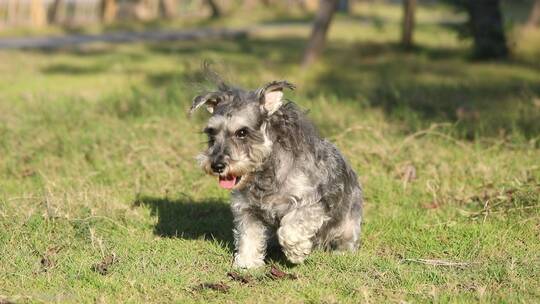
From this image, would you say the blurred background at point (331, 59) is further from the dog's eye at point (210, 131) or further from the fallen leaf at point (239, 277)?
the fallen leaf at point (239, 277)

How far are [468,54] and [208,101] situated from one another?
14101 millimetres

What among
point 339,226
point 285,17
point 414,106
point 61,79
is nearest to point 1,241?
point 339,226

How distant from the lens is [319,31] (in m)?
19.2

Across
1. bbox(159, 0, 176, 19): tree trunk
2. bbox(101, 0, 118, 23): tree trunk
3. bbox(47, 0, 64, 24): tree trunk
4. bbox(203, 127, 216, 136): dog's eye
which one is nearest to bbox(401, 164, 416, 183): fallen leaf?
bbox(203, 127, 216, 136): dog's eye

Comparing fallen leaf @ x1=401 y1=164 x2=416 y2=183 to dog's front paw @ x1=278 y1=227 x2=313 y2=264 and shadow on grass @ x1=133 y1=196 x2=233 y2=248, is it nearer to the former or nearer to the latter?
shadow on grass @ x1=133 y1=196 x2=233 y2=248

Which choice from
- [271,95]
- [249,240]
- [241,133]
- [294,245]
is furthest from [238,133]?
[294,245]

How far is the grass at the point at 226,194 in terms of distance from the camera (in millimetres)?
6492

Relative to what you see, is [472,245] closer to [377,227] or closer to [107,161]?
[377,227]

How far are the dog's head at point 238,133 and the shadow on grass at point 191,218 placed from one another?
122 centimetres

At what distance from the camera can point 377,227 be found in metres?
8.27

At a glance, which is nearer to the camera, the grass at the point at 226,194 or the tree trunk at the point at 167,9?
the grass at the point at 226,194

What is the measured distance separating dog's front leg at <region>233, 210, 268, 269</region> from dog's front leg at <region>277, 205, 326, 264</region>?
0.30 metres

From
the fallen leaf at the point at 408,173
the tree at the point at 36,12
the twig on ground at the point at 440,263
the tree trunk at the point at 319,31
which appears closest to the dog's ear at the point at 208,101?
the twig on ground at the point at 440,263

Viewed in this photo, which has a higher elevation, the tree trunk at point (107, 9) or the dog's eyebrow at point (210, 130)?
the dog's eyebrow at point (210, 130)
